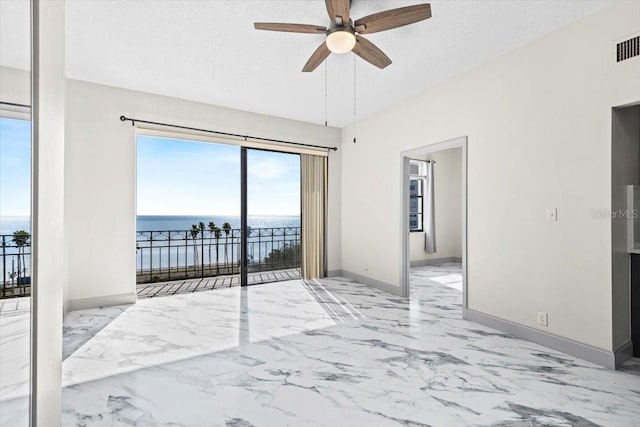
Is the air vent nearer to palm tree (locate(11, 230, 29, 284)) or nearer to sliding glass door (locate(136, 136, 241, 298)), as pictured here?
palm tree (locate(11, 230, 29, 284))

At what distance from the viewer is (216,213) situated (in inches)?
320

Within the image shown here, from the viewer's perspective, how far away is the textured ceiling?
7.88 ft

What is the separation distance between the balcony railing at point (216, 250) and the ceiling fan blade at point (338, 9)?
4.16 m

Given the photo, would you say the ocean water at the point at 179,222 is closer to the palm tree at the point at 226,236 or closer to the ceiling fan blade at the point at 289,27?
the palm tree at the point at 226,236

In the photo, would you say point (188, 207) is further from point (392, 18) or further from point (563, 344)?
point (563, 344)

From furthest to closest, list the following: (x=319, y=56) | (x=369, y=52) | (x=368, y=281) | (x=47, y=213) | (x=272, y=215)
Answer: (x=272, y=215) → (x=368, y=281) → (x=319, y=56) → (x=369, y=52) → (x=47, y=213)

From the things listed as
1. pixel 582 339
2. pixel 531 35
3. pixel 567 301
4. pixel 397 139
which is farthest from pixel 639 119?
pixel 397 139

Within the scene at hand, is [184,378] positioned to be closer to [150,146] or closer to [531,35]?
[531,35]

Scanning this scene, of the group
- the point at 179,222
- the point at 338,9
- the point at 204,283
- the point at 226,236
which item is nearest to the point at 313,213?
the point at 226,236

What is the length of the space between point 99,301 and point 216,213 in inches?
175

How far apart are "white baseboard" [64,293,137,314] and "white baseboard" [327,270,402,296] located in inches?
122

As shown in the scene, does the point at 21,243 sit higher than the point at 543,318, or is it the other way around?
the point at 21,243

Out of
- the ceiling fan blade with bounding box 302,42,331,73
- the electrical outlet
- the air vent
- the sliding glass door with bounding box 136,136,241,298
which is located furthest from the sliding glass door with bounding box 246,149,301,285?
the air vent

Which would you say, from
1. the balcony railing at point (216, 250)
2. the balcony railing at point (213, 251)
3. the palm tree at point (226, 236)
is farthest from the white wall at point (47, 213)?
the palm tree at point (226, 236)
